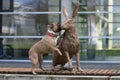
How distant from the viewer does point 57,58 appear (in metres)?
8.80

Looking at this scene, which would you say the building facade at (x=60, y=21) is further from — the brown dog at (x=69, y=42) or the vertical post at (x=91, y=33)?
the brown dog at (x=69, y=42)

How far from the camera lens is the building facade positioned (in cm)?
1647

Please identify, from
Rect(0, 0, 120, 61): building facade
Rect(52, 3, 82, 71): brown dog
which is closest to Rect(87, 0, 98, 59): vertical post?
Rect(0, 0, 120, 61): building facade

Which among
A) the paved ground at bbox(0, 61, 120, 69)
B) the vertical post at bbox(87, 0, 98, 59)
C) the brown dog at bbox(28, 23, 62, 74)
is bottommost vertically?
the paved ground at bbox(0, 61, 120, 69)

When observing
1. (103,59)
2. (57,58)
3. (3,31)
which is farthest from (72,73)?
(3,31)

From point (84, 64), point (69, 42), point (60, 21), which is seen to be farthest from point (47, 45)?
point (60, 21)

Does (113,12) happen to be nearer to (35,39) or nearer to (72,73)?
(35,39)

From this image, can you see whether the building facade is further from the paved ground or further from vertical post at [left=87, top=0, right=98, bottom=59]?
the paved ground

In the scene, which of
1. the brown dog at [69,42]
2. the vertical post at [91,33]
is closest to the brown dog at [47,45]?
the brown dog at [69,42]

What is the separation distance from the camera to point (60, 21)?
52.6ft

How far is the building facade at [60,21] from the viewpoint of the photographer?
16.5 meters

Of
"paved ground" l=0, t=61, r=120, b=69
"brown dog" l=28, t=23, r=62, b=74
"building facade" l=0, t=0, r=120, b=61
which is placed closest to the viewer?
"brown dog" l=28, t=23, r=62, b=74

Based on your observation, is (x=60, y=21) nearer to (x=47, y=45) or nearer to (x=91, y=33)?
(x=91, y=33)

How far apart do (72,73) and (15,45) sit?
29.9 ft
